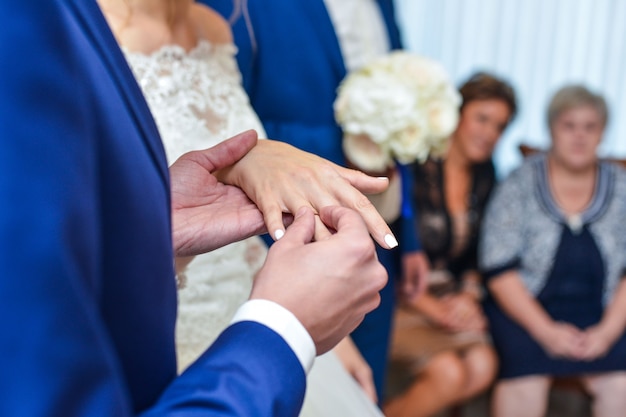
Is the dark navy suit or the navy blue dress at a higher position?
the dark navy suit

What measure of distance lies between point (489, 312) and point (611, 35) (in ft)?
4.63

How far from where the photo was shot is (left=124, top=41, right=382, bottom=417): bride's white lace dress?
30.5 inches

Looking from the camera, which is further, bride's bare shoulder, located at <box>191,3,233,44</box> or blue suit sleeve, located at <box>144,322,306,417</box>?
bride's bare shoulder, located at <box>191,3,233,44</box>

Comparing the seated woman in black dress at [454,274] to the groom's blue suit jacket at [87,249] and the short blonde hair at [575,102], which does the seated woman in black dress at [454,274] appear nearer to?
the short blonde hair at [575,102]

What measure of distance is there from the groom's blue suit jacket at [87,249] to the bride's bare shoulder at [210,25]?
515 millimetres

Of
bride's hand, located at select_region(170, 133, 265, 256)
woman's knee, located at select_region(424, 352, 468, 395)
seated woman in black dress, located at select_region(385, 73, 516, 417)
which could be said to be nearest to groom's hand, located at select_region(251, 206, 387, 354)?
bride's hand, located at select_region(170, 133, 265, 256)

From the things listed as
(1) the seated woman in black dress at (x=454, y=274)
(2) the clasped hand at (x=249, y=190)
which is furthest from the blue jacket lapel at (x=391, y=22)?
(2) the clasped hand at (x=249, y=190)

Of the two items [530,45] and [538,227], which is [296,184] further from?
[530,45]

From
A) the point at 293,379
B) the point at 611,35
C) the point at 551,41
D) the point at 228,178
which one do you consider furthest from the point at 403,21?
the point at 293,379

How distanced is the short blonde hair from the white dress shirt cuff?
70.0 inches

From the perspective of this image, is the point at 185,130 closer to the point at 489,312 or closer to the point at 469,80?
the point at 489,312

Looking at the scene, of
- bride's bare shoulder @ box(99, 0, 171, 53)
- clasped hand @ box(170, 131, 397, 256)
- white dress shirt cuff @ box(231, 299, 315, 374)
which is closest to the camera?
white dress shirt cuff @ box(231, 299, 315, 374)

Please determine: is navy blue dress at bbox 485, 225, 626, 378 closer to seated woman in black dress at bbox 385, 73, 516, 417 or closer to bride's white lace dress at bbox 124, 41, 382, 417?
seated woman in black dress at bbox 385, 73, 516, 417

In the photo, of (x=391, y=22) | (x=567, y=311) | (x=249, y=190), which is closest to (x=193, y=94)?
(x=249, y=190)
